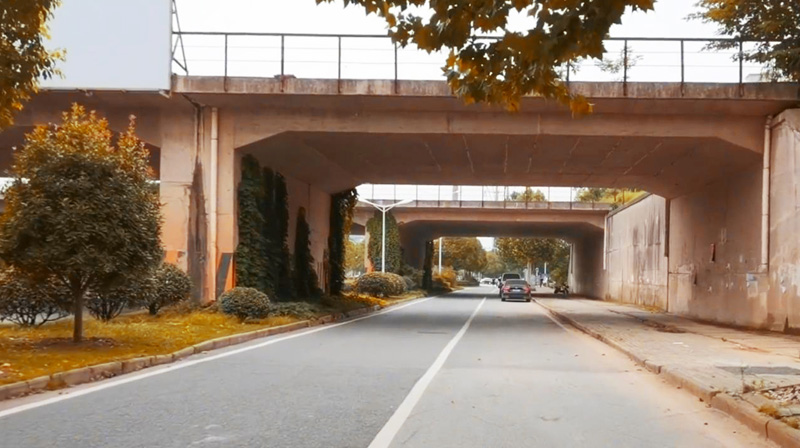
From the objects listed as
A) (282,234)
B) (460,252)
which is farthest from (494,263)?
(282,234)

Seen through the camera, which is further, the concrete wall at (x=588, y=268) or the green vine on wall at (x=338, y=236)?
the concrete wall at (x=588, y=268)

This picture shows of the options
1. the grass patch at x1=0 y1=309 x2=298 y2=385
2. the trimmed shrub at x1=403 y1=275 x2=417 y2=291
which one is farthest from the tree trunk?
the trimmed shrub at x1=403 y1=275 x2=417 y2=291

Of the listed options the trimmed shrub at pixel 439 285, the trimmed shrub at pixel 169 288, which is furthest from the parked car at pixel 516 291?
the trimmed shrub at pixel 169 288

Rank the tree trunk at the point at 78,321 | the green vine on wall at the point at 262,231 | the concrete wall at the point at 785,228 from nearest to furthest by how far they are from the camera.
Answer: the tree trunk at the point at 78,321 → the concrete wall at the point at 785,228 → the green vine on wall at the point at 262,231

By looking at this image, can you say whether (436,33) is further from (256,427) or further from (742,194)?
(742,194)

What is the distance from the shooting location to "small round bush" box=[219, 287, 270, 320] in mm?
20688

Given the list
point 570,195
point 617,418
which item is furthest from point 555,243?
point 617,418

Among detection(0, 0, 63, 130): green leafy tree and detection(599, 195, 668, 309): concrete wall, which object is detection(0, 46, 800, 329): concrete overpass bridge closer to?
detection(599, 195, 668, 309): concrete wall

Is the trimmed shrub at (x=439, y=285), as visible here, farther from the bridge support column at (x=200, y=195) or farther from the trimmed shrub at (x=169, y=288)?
the trimmed shrub at (x=169, y=288)

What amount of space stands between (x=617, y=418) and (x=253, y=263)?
1630 cm

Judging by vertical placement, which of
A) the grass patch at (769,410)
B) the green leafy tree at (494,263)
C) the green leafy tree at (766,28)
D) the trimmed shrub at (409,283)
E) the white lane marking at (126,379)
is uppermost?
the green leafy tree at (766,28)

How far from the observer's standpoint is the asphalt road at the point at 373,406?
7.38 meters

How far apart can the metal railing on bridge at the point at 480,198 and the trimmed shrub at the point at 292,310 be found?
26.7 metres

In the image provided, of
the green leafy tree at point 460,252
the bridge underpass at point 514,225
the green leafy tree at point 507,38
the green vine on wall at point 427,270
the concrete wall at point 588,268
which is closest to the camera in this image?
the green leafy tree at point 507,38
